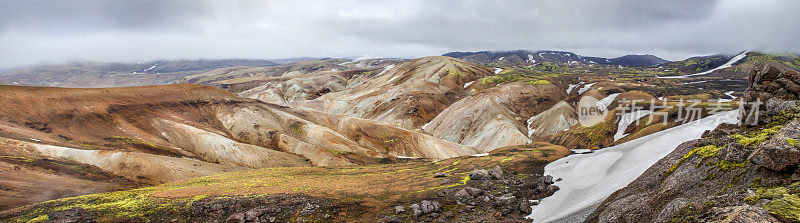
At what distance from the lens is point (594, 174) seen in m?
25.1

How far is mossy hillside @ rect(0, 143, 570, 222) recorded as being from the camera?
696 inches

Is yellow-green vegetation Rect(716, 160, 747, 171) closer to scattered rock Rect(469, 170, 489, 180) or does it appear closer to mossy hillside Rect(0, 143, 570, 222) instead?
mossy hillside Rect(0, 143, 570, 222)

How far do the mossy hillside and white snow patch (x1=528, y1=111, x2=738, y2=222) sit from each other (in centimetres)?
444

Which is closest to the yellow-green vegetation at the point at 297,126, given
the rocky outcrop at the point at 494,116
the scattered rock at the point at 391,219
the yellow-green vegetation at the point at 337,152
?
the yellow-green vegetation at the point at 337,152

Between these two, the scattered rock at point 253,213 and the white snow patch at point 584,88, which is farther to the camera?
the white snow patch at point 584,88

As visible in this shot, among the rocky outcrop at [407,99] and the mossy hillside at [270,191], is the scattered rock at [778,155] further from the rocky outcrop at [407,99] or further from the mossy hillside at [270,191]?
the rocky outcrop at [407,99]

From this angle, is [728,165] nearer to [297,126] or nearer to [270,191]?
[270,191]

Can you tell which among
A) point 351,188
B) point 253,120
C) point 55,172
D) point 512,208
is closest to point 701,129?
point 512,208

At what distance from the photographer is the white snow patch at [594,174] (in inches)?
725

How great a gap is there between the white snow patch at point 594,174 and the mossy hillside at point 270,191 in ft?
14.6

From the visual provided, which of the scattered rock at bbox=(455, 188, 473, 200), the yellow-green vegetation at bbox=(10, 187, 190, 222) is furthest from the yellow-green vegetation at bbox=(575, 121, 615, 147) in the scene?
the yellow-green vegetation at bbox=(10, 187, 190, 222)

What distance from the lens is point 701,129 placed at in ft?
107

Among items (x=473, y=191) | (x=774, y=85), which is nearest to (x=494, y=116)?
(x=774, y=85)

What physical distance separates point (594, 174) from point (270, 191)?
27.7 metres
